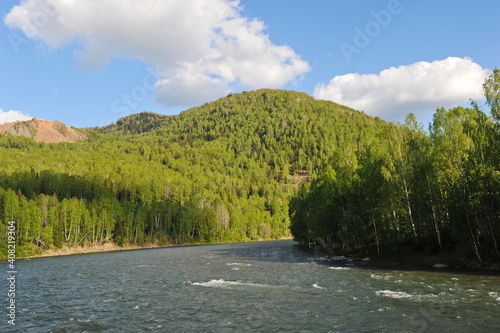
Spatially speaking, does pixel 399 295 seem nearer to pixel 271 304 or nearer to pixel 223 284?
pixel 271 304

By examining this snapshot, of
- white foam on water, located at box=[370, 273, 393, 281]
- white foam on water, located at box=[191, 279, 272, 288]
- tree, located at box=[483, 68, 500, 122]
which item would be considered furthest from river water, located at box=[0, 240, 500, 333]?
tree, located at box=[483, 68, 500, 122]

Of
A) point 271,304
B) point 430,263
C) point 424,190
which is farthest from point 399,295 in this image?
point 424,190

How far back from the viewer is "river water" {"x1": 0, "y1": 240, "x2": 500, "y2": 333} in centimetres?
2341

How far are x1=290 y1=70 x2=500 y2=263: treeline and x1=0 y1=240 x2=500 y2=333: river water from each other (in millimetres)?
8904

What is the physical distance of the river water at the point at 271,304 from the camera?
922 inches

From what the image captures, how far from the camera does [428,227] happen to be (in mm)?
54000

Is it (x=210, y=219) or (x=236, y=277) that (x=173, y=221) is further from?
(x=236, y=277)

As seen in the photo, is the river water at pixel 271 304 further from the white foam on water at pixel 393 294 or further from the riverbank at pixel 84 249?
the riverbank at pixel 84 249

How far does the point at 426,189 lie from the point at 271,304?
1369 inches

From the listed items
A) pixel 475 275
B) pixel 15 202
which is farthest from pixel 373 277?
pixel 15 202

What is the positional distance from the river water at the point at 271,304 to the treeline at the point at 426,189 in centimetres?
890

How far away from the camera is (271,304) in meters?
30.2

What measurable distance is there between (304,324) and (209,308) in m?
9.58

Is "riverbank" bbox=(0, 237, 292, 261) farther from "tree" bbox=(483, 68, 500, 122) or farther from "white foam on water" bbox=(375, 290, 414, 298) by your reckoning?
"tree" bbox=(483, 68, 500, 122)
